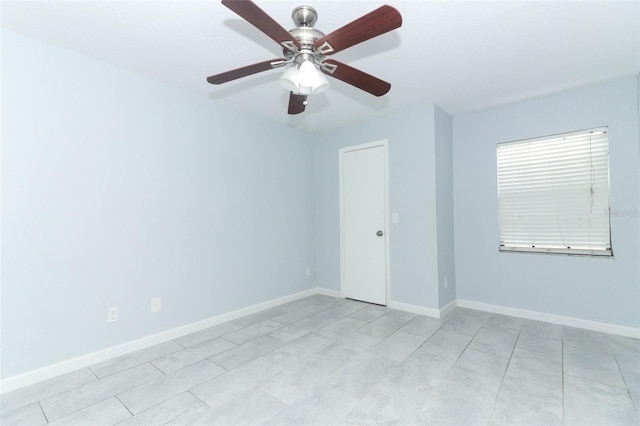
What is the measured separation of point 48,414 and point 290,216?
9.53 feet

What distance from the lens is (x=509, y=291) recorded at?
3488mm

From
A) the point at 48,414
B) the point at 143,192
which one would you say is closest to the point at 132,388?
the point at 48,414

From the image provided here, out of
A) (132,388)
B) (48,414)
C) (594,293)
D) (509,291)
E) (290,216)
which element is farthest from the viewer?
(290,216)

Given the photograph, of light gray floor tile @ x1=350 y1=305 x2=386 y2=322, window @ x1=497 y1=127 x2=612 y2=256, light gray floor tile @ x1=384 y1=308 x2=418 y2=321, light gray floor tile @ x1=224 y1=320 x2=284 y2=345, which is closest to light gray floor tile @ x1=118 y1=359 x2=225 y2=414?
light gray floor tile @ x1=224 y1=320 x2=284 y2=345

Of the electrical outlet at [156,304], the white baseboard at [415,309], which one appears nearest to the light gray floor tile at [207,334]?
the electrical outlet at [156,304]

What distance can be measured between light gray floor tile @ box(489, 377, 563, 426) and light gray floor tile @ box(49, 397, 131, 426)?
2.10 m

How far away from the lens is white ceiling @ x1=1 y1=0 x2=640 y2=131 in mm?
1889

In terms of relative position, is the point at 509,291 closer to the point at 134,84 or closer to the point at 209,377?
the point at 209,377

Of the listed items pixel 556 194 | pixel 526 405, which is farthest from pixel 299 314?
pixel 556 194

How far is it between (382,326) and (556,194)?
233 cm

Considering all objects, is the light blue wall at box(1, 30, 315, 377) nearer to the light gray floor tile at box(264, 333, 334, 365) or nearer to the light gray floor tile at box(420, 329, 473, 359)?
the light gray floor tile at box(264, 333, 334, 365)

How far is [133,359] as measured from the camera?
2455 millimetres

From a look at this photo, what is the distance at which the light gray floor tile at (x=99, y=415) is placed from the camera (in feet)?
5.55

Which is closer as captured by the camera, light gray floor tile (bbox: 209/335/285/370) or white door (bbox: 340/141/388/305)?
light gray floor tile (bbox: 209/335/285/370)
